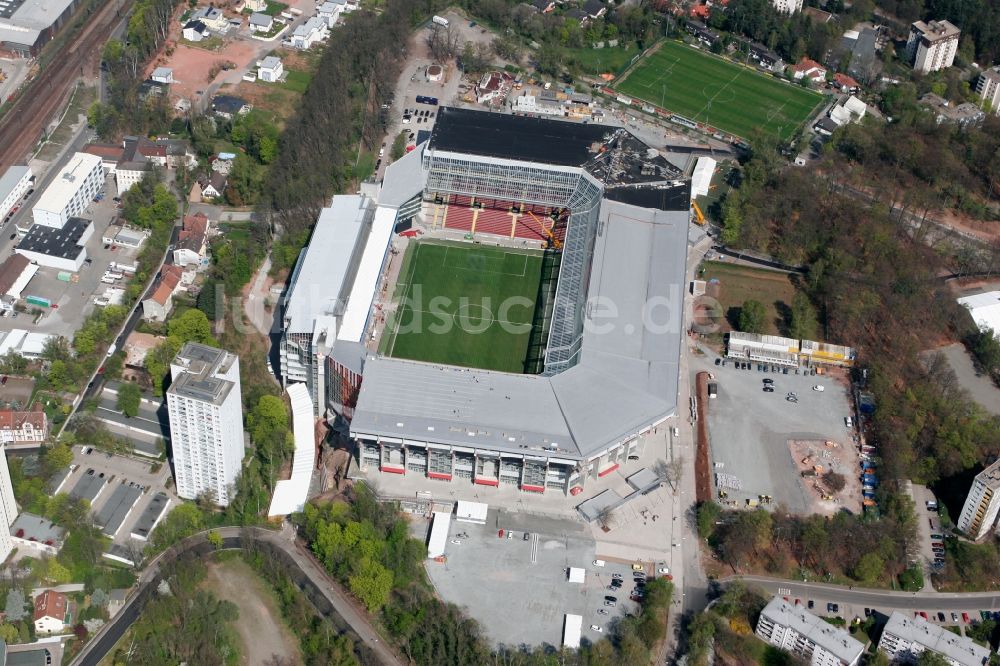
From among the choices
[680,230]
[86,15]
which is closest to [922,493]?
[680,230]

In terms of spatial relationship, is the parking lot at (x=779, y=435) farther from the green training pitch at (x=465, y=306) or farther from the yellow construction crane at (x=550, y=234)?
the yellow construction crane at (x=550, y=234)

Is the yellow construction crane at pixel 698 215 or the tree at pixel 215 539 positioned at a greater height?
the yellow construction crane at pixel 698 215

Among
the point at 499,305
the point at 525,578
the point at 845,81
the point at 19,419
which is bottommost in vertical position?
the point at 525,578

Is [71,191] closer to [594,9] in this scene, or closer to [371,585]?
[371,585]

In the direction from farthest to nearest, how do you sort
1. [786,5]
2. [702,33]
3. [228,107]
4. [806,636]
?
1. [786,5]
2. [702,33]
3. [228,107]
4. [806,636]

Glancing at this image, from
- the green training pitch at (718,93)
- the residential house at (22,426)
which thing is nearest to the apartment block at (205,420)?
the residential house at (22,426)

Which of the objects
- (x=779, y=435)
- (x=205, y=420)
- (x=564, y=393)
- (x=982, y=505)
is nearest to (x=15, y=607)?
(x=205, y=420)

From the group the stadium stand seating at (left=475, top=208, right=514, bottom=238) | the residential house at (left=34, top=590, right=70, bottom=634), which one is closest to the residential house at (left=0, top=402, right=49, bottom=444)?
the residential house at (left=34, top=590, right=70, bottom=634)
